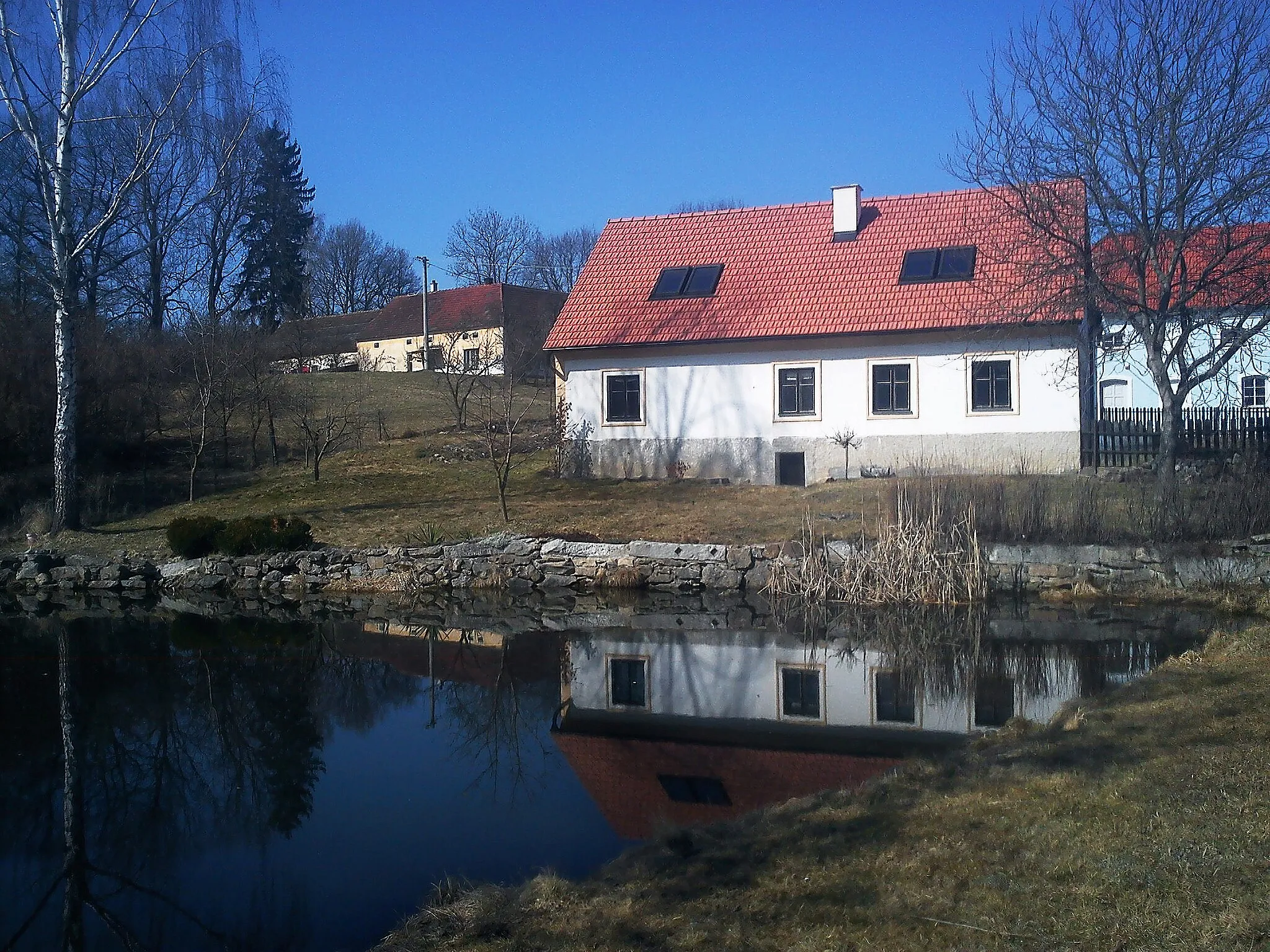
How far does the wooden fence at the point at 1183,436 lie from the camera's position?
20125 mm

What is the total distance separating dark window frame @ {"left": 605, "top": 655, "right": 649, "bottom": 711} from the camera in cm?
968

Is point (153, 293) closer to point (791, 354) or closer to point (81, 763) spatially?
point (791, 354)

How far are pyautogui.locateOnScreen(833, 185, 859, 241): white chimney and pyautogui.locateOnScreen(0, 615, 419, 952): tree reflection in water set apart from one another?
57.2ft

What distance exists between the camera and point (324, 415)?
1280 inches

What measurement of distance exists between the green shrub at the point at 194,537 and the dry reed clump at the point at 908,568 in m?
10.4

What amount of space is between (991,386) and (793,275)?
5.41 meters

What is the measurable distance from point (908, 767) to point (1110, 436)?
17.6m

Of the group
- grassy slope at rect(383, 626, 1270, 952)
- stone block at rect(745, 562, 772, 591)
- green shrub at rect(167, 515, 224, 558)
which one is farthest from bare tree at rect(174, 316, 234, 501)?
grassy slope at rect(383, 626, 1270, 952)

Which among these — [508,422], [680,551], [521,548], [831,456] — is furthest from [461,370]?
[680,551]

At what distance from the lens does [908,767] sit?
6.54m

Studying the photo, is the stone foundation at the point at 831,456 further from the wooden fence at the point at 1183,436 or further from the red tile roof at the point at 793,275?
the red tile roof at the point at 793,275

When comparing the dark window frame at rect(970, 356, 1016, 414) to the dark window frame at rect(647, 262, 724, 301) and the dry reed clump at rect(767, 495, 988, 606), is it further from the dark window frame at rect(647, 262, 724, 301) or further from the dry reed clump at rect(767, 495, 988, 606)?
the dry reed clump at rect(767, 495, 988, 606)

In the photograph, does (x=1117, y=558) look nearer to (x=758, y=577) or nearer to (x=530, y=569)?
(x=758, y=577)

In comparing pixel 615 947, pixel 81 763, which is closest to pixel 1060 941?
pixel 615 947
